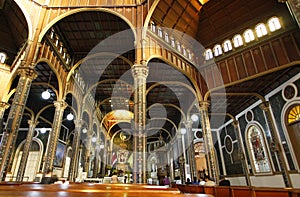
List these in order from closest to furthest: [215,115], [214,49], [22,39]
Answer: [22,39], [214,49], [215,115]

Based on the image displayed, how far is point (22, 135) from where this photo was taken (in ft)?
65.4

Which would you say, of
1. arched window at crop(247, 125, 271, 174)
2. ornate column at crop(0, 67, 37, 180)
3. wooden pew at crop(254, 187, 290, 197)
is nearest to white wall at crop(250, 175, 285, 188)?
arched window at crop(247, 125, 271, 174)

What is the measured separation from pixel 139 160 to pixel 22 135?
18.2 meters

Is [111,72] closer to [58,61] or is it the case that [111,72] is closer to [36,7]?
[58,61]

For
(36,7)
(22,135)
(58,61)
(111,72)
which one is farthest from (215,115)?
(22,135)

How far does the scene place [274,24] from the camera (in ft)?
38.7

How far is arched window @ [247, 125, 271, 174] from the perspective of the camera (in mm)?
15248

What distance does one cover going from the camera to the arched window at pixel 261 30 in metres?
12.1

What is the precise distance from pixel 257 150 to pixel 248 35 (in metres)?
10.1

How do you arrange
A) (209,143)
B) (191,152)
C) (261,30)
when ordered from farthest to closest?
1. (191,152)
2. (261,30)
3. (209,143)

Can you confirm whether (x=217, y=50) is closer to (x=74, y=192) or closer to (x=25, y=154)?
(x=74, y=192)

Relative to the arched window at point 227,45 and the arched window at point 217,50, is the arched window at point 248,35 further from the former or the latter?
the arched window at point 217,50

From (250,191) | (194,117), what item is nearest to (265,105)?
(194,117)

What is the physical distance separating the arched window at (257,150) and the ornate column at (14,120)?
17.3 metres
